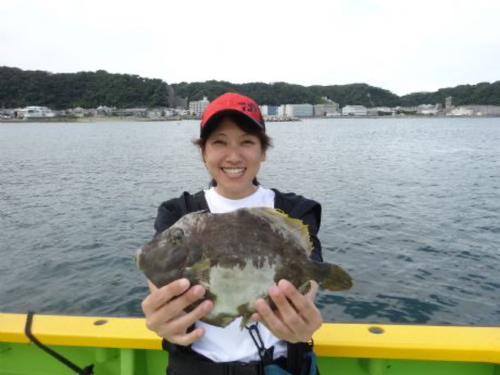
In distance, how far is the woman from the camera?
7.54 feet

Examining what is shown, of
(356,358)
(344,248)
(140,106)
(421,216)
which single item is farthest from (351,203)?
(140,106)

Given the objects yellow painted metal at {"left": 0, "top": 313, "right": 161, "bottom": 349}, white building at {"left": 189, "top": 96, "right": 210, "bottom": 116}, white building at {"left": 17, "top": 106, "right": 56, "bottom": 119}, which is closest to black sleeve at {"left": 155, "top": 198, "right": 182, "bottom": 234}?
yellow painted metal at {"left": 0, "top": 313, "right": 161, "bottom": 349}

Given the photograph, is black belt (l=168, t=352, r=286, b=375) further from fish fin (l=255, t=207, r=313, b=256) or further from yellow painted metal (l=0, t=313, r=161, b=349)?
fish fin (l=255, t=207, r=313, b=256)

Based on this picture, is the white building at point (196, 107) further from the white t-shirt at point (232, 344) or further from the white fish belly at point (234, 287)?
the white fish belly at point (234, 287)

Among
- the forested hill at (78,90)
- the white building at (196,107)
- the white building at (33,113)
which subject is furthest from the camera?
the white building at (196,107)

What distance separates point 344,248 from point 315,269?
10.4 metres

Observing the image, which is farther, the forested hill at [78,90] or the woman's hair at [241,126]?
the forested hill at [78,90]

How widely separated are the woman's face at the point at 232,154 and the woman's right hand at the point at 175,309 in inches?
40.9

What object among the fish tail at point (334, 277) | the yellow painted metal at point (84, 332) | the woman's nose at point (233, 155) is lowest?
the yellow painted metal at point (84, 332)

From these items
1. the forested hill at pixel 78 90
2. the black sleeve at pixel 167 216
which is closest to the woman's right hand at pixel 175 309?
the black sleeve at pixel 167 216

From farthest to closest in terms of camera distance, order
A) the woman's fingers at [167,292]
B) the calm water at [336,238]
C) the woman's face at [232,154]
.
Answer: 1. the calm water at [336,238]
2. the woman's face at [232,154]
3. the woman's fingers at [167,292]

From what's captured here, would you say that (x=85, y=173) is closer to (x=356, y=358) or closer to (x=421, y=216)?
(x=421, y=216)

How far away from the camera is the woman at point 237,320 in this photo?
2.30 meters

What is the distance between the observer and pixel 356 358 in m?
3.39
